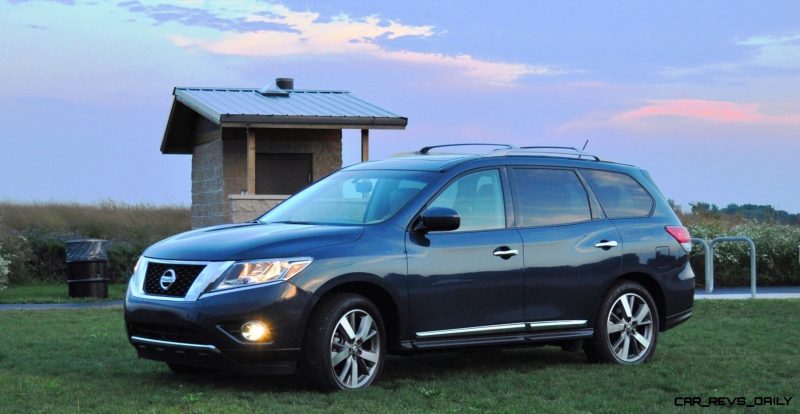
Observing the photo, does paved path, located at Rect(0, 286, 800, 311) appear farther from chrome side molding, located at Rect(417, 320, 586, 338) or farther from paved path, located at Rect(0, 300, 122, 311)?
chrome side molding, located at Rect(417, 320, 586, 338)

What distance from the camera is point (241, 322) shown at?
8.21m

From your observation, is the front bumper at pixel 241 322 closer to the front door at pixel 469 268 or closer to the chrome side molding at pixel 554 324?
the front door at pixel 469 268

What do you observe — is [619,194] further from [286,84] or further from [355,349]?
[286,84]

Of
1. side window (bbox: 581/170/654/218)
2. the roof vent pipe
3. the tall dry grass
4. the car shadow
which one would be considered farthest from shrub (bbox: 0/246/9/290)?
side window (bbox: 581/170/654/218)

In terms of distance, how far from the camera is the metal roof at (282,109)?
25078mm

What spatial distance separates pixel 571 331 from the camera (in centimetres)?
1016

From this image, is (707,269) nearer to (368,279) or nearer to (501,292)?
(501,292)

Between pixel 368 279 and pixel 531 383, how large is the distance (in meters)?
1.63

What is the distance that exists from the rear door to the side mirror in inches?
41.8

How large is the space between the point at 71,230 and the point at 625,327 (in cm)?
2134

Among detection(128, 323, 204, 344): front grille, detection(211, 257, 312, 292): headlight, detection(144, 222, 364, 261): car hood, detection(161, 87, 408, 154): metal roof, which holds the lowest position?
detection(128, 323, 204, 344): front grille

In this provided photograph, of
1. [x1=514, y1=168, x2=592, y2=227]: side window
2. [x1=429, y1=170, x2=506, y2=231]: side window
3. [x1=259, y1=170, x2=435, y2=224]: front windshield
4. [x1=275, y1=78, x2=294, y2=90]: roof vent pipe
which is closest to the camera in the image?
[x1=259, y1=170, x2=435, y2=224]: front windshield

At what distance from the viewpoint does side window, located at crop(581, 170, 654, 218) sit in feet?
35.3

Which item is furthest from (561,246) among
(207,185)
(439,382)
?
(207,185)
